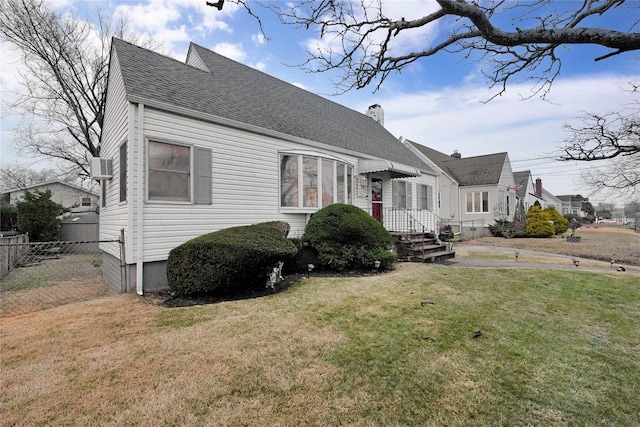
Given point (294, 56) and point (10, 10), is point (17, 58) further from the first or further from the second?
point (294, 56)

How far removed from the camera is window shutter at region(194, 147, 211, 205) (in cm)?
670

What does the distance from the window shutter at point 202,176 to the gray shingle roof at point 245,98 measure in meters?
0.98

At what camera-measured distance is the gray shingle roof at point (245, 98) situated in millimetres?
6809

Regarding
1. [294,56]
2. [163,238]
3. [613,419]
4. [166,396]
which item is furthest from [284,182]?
[613,419]

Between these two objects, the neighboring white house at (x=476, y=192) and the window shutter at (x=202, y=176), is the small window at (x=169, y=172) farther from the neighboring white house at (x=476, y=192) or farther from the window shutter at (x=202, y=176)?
the neighboring white house at (x=476, y=192)

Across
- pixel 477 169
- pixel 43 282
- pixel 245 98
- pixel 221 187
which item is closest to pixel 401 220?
pixel 245 98

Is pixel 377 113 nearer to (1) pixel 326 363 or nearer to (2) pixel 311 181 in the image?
(2) pixel 311 181

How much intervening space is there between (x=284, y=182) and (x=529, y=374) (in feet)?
22.8

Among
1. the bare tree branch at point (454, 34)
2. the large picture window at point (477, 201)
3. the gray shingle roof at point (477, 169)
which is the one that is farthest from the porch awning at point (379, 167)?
the large picture window at point (477, 201)

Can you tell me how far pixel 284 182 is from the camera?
8.62 m

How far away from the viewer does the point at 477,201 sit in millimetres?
22422

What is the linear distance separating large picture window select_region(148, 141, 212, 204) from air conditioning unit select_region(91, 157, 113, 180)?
241 cm

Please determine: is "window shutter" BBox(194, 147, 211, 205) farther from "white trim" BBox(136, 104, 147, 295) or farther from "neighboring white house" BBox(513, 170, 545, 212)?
"neighboring white house" BBox(513, 170, 545, 212)

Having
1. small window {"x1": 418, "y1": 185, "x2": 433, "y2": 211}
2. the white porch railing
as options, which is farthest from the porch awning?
small window {"x1": 418, "y1": 185, "x2": 433, "y2": 211}
